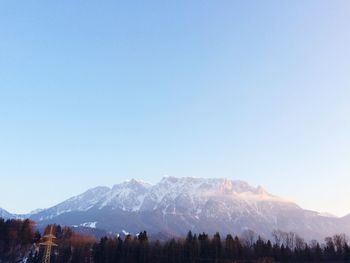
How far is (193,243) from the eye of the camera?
12131cm

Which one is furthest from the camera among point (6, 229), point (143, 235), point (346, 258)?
point (143, 235)

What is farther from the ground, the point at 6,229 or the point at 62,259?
the point at 6,229

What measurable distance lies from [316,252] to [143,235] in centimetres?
4884

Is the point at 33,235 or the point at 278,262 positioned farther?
the point at 33,235

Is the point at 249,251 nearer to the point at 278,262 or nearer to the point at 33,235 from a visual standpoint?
the point at 278,262

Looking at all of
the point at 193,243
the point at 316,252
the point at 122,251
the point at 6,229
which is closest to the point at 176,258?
the point at 193,243

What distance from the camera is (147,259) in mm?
117562

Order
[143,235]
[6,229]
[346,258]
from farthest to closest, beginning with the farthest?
[143,235], [6,229], [346,258]

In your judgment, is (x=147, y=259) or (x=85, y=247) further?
(x=85, y=247)

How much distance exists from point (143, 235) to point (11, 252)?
36740 millimetres

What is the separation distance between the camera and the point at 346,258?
117 meters

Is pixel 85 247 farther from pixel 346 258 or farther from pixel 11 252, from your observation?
pixel 346 258

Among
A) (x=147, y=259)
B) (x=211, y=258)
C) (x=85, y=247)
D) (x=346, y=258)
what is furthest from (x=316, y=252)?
(x=85, y=247)

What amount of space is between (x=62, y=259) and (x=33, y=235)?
47.0 ft
